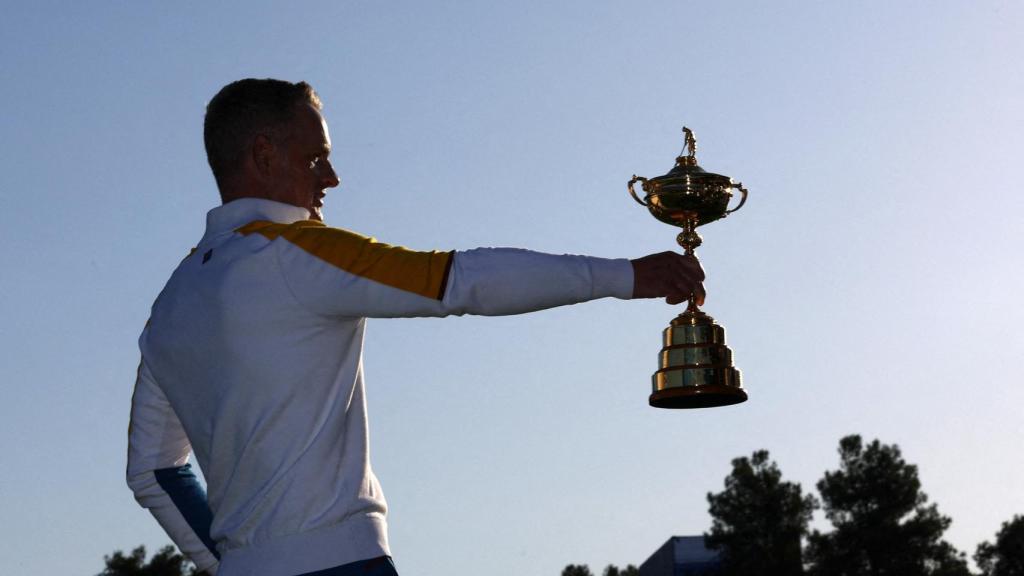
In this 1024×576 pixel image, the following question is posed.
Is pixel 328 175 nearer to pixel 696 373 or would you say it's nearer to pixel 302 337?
pixel 302 337

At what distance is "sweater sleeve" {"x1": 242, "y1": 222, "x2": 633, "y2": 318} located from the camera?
5109 mm

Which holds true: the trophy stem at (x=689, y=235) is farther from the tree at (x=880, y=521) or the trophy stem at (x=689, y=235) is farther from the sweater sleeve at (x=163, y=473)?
the tree at (x=880, y=521)

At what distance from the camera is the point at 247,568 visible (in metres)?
5.28

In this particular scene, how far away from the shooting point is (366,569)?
527cm

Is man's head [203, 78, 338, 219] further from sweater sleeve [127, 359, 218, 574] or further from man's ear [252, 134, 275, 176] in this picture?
sweater sleeve [127, 359, 218, 574]

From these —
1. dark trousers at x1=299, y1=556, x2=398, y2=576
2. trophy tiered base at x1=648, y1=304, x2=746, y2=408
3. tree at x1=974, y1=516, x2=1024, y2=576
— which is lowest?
dark trousers at x1=299, y1=556, x2=398, y2=576

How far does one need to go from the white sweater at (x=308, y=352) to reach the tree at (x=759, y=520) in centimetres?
9523

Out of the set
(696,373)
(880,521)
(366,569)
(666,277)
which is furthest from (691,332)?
(880,521)

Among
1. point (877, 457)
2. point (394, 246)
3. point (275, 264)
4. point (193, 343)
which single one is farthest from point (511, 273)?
point (877, 457)

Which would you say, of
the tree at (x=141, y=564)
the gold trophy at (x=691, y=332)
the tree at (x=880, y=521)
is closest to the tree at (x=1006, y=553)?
the tree at (x=880, y=521)

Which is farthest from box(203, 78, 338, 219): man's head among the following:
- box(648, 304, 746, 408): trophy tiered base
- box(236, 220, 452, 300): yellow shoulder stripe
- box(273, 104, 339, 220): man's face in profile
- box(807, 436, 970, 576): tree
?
box(807, 436, 970, 576): tree

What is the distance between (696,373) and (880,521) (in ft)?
283

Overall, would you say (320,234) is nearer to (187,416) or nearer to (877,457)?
(187,416)

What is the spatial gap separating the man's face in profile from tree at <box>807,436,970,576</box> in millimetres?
88699
